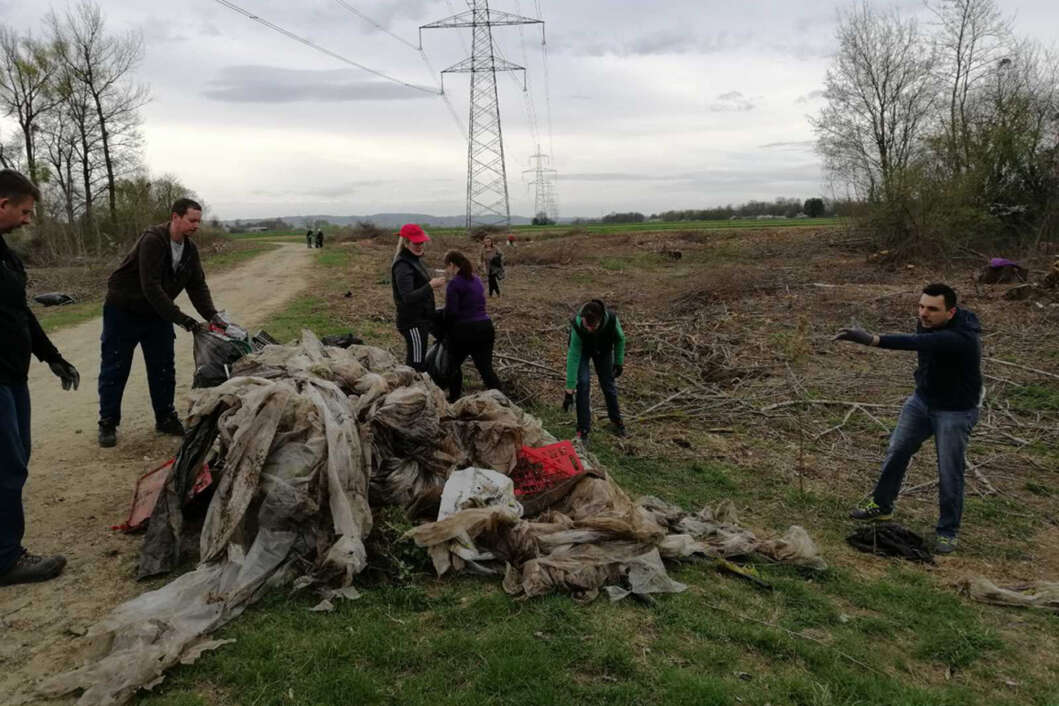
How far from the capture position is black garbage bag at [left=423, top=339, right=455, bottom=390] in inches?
264

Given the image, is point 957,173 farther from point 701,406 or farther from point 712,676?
point 712,676

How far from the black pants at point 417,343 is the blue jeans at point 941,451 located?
409 centimetres

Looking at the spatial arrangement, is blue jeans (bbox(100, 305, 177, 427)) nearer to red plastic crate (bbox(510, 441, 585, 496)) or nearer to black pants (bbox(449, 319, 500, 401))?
black pants (bbox(449, 319, 500, 401))

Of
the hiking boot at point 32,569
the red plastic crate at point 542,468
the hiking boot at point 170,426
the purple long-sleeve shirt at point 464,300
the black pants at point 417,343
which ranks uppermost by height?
the purple long-sleeve shirt at point 464,300

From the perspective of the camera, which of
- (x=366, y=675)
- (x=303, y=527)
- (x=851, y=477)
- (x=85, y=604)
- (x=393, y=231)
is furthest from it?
(x=393, y=231)

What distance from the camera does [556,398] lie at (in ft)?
27.1

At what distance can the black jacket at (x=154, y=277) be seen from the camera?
4.74 meters

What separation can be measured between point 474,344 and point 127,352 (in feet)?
9.66

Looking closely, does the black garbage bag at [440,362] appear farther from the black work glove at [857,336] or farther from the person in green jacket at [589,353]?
the black work glove at [857,336]

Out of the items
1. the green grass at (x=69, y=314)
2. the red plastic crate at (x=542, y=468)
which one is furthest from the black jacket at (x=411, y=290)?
the green grass at (x=69, y=314)

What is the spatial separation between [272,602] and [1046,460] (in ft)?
24.5

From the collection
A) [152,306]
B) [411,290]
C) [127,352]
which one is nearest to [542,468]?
[411,290]

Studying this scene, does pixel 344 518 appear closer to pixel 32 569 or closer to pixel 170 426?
pixel 32 569

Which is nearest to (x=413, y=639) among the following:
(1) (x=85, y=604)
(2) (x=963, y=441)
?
(1) (x=85, y=604)
